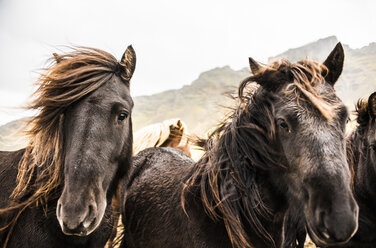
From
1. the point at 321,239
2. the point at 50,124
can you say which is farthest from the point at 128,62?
the point at 321,239

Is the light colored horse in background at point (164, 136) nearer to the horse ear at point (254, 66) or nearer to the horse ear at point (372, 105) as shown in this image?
the horse ear at point (372, 105)

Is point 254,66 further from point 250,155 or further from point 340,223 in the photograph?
point 340,223

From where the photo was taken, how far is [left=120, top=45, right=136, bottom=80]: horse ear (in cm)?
263

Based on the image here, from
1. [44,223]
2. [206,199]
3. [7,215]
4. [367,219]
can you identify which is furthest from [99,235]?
[367,219]

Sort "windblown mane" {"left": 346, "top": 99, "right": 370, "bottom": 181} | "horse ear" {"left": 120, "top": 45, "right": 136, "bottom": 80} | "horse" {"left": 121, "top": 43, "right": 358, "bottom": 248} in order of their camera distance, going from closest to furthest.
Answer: "horse" {"left": 121, "top": 43, "right": 358, "bottom": 248}, "horse ear" {"left": 120, "top": 45, "right": 136, "bottom": 80}, "windblown mane" {"left": 346, "top": 99, "right": 370, "bottom": 181}

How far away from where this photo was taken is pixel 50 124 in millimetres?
2336

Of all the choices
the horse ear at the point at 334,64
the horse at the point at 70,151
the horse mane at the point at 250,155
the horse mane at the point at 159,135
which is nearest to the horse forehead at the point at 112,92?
the horse at the point at 70,151

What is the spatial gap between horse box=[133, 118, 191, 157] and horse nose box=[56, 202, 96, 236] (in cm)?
342

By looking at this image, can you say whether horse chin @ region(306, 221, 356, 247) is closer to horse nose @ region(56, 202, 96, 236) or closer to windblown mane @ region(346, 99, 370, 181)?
horse nose @ region(56, 202, 96, 236)

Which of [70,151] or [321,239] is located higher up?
[70,151]

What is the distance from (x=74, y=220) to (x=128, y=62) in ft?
4.98

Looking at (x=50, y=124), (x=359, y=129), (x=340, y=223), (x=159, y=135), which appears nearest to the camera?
(x=340, y=223)

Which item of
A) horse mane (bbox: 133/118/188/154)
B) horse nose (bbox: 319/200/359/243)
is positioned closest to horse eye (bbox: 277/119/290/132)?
horse nose (bbox: 319/200/359/243)

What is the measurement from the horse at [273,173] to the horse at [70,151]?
0.66 meters
